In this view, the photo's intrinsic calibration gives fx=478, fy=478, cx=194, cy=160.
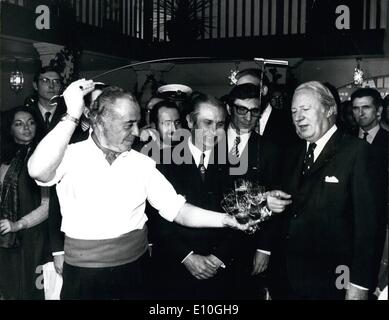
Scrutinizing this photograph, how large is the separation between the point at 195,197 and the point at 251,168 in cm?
37

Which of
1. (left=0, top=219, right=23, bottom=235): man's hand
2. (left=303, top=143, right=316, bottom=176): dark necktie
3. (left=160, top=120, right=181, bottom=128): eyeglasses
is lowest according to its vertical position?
(left=0, top=219, right=23, bottom=235): man's hand

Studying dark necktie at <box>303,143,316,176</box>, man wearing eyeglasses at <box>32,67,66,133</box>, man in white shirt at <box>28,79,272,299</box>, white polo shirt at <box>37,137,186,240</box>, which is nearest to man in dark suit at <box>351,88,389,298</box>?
dark necktie at <box>303,143,316,176</box>

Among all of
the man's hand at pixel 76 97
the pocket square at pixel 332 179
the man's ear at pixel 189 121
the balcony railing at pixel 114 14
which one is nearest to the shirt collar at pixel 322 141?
the pocket square at pixel 332 179

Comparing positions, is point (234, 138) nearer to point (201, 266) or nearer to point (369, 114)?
point (201, 266)

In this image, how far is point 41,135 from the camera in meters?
3.07

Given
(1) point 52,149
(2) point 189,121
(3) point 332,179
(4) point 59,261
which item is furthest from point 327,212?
(4) point 59,261

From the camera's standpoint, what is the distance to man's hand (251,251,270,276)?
2.75 m

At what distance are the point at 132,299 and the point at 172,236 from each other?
0.58 m

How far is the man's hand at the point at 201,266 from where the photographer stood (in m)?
2.64

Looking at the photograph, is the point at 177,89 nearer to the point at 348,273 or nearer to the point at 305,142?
the point at 305,142

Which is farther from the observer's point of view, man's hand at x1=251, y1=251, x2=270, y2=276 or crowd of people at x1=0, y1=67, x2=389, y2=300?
man's hand at x1=251, y1=251, x2=270, y2=276

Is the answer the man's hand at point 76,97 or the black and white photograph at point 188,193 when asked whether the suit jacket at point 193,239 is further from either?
the man's hand at point 76,97

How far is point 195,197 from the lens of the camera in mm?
2668

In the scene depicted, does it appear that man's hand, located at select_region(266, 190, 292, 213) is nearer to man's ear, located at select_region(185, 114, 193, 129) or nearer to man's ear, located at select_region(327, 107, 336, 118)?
man's ear, located at select_region(327, 107, 336, 118)
